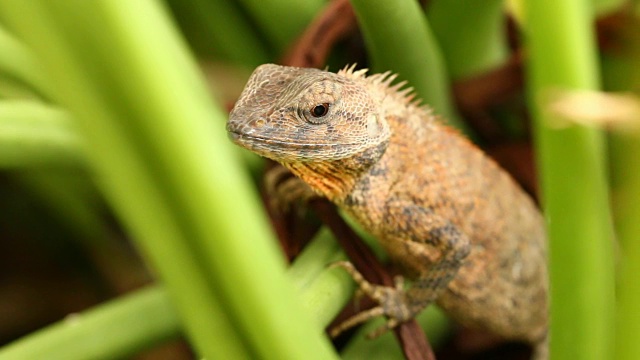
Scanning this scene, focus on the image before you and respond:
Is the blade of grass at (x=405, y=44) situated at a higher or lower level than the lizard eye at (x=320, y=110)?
higher

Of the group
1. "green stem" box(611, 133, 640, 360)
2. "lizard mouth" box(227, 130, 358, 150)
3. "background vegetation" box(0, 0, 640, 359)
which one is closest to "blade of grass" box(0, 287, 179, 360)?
"background vegetation" box(0, 0, 640, 359)

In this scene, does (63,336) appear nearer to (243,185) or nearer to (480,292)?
(243,185)

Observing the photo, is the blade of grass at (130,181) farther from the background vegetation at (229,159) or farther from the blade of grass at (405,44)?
the blade of grass at (405,44)

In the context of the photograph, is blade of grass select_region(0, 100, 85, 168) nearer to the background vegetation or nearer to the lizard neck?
the background vegetation

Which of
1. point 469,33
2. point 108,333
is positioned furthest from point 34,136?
point 469,33

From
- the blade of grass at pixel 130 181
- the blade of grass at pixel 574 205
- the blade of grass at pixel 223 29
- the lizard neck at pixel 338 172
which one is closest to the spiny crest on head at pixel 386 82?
the lizard neck at pixel 338 172

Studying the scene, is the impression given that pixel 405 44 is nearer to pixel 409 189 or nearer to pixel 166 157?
pixel 409 189

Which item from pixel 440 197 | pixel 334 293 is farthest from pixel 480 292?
pixel 334 293
